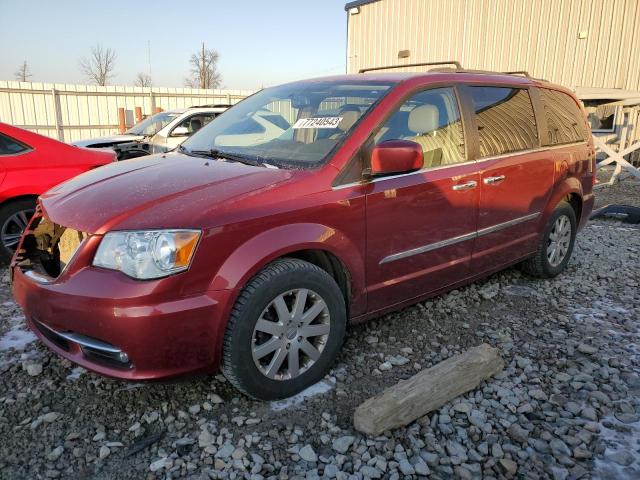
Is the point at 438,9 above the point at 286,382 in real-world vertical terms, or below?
above

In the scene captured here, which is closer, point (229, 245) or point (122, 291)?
point (122, 291)

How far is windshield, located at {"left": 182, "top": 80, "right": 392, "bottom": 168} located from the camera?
294 cm

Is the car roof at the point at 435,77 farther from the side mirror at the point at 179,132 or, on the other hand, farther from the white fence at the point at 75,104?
the white fence at the point at 75,104

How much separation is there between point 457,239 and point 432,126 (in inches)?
30.6

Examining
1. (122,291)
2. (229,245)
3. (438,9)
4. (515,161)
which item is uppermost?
(438,9)

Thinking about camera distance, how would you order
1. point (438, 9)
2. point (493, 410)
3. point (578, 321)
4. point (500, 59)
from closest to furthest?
point (493, 410)
point (578, 321)
point (500, 59)
point (438, 9)

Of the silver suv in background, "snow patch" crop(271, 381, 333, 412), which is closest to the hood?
the silver suv in background

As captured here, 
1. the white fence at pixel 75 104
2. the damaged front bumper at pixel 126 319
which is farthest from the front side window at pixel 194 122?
the white fence at pixel 75 104

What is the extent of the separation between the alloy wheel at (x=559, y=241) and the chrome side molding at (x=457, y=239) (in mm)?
455

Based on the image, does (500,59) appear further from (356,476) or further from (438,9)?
(356,476)

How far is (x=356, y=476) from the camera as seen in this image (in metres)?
2.15

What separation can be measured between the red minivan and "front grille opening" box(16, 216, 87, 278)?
13mm

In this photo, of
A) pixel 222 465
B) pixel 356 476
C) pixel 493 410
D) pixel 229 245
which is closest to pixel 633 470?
pixel 493 410

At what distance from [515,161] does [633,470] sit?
7.54 ft
